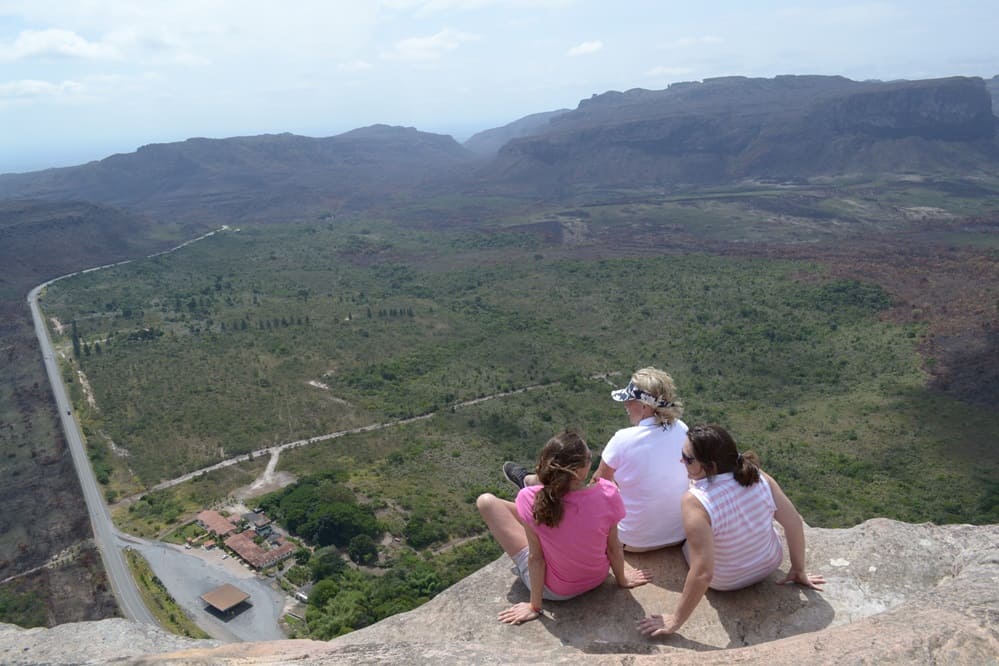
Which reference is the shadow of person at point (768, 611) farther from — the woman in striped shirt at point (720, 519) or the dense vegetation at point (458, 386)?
the dense vegetation at point (458, 386)

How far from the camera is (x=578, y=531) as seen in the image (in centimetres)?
481

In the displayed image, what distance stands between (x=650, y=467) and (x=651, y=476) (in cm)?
8

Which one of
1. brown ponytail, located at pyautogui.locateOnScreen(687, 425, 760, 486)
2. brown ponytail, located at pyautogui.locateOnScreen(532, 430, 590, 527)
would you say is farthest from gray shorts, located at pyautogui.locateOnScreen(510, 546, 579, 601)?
brown ponytail, located at pyautogui.locateOnScreen(687, 425, 760, 486)

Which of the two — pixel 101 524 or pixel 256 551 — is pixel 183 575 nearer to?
pixel 256 551

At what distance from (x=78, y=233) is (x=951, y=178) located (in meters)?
135

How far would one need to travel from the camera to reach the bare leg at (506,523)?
5383 mm

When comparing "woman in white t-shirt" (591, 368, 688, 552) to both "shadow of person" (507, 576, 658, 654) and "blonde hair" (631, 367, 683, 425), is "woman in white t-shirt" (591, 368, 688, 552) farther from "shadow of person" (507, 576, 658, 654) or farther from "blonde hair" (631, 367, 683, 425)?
"shadow of person" (507, 576, 658, 654)

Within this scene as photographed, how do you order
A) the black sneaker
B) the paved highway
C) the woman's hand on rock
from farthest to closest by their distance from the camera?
the paved highway
the black sneaker
the woman's hand on rock

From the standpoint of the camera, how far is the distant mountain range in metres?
120

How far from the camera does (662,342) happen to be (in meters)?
47.4

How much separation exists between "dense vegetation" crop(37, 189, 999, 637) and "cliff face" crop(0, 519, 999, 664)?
47.9 ft

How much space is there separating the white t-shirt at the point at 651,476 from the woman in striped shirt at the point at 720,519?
62 centimetres

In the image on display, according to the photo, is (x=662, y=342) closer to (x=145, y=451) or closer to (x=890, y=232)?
(x=145, y=451)

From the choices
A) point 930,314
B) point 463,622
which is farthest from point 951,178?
point 463,622
